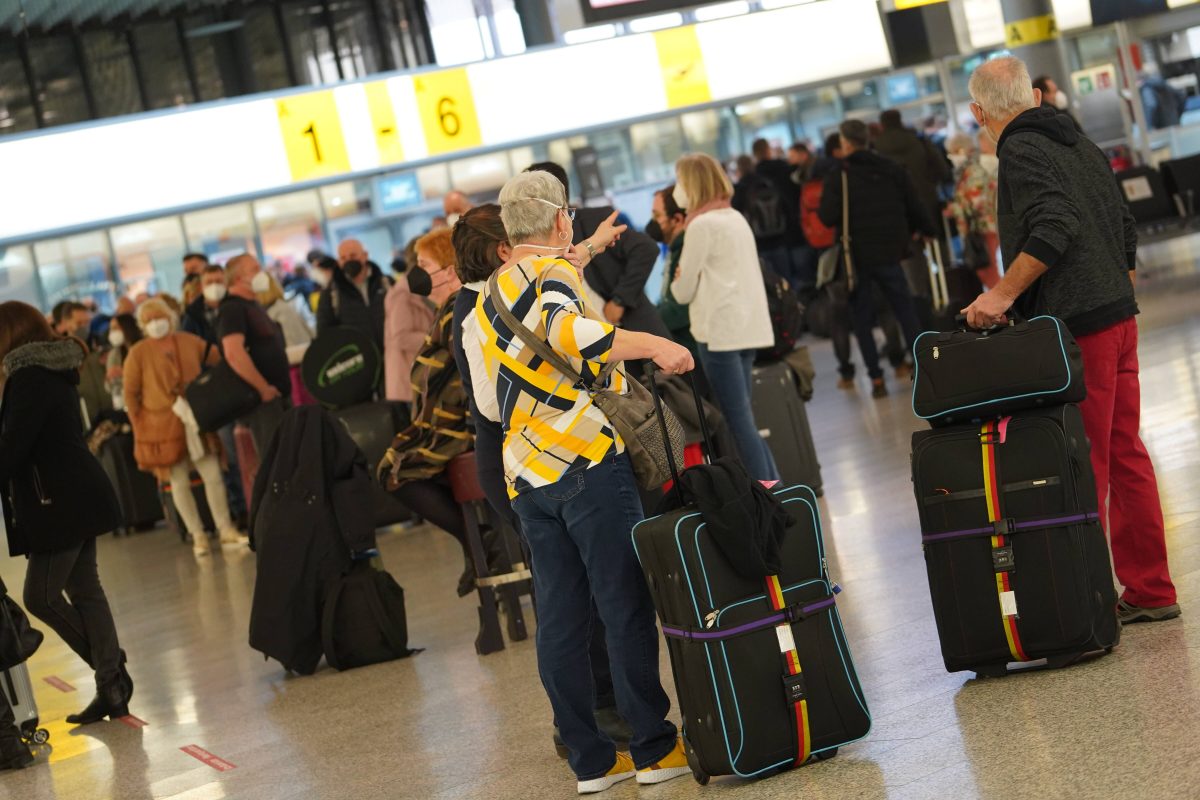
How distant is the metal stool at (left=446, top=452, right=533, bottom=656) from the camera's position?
6426 millimetres

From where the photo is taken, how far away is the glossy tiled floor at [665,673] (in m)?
3.73

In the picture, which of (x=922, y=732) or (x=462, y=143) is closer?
(x=922, y=732)

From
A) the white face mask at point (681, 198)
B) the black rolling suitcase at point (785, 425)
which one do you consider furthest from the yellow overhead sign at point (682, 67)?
the white face mask at point (681, 198)

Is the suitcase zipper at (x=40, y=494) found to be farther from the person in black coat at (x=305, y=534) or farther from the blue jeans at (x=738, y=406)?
the blue jeans at (x=738, y=406)

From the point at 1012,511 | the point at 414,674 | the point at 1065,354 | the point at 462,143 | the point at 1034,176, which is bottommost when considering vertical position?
the point at 414,674

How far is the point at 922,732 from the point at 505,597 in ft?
9.41

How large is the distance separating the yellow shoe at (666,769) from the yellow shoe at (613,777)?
0.10m

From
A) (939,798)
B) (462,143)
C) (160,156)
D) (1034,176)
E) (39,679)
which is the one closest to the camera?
(939,798)

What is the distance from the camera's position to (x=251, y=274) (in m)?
10.9

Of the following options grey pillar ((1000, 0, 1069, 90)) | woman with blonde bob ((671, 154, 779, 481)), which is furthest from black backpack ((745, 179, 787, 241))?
→ woman with blonde bob ((671, 154, 779, 481))

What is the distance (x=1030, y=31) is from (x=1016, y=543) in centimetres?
1548

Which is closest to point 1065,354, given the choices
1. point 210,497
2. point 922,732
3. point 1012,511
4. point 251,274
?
point 1012,511

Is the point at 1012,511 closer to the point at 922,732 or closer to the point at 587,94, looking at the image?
the point at 922,732

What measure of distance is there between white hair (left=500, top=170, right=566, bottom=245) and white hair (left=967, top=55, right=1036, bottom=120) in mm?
1349
